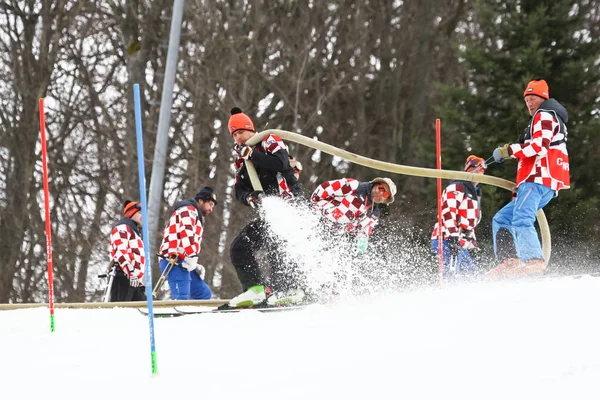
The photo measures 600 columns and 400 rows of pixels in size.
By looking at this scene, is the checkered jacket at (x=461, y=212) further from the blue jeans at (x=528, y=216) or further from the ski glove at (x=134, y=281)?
the ski glove at (x=134, y=281)

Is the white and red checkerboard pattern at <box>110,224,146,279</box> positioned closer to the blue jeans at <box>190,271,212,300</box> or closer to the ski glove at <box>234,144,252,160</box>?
the blue jeans at <box>190,271,212,300</box>

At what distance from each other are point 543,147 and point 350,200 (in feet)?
5.80

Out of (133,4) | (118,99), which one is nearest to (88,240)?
(118,99)

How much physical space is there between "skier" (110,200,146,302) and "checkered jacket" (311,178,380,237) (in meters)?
3.11

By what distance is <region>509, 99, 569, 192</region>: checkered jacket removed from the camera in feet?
27.0

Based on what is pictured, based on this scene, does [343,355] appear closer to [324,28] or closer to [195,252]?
[195,252]

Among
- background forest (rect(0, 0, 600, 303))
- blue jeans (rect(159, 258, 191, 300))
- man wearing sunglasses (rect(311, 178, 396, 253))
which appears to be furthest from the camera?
background forest (rect(0, 0, 600, 303))

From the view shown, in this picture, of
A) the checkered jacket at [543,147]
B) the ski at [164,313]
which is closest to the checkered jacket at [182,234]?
the ski at [164,313]

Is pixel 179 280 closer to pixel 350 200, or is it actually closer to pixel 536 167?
pixel 350 200

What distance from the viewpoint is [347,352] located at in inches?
213

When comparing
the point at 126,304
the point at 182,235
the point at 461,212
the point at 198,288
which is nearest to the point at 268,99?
the point at 198,288

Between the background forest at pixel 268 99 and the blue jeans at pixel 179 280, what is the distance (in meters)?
6.03

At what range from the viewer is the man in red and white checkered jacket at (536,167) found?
8258 mm

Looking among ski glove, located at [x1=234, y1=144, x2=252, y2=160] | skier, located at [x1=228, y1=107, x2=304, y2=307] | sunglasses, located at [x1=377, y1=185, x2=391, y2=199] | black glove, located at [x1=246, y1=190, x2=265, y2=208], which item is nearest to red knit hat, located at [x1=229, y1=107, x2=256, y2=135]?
skier, located at [x1=228, y1=107, x2=304, y2=307]
